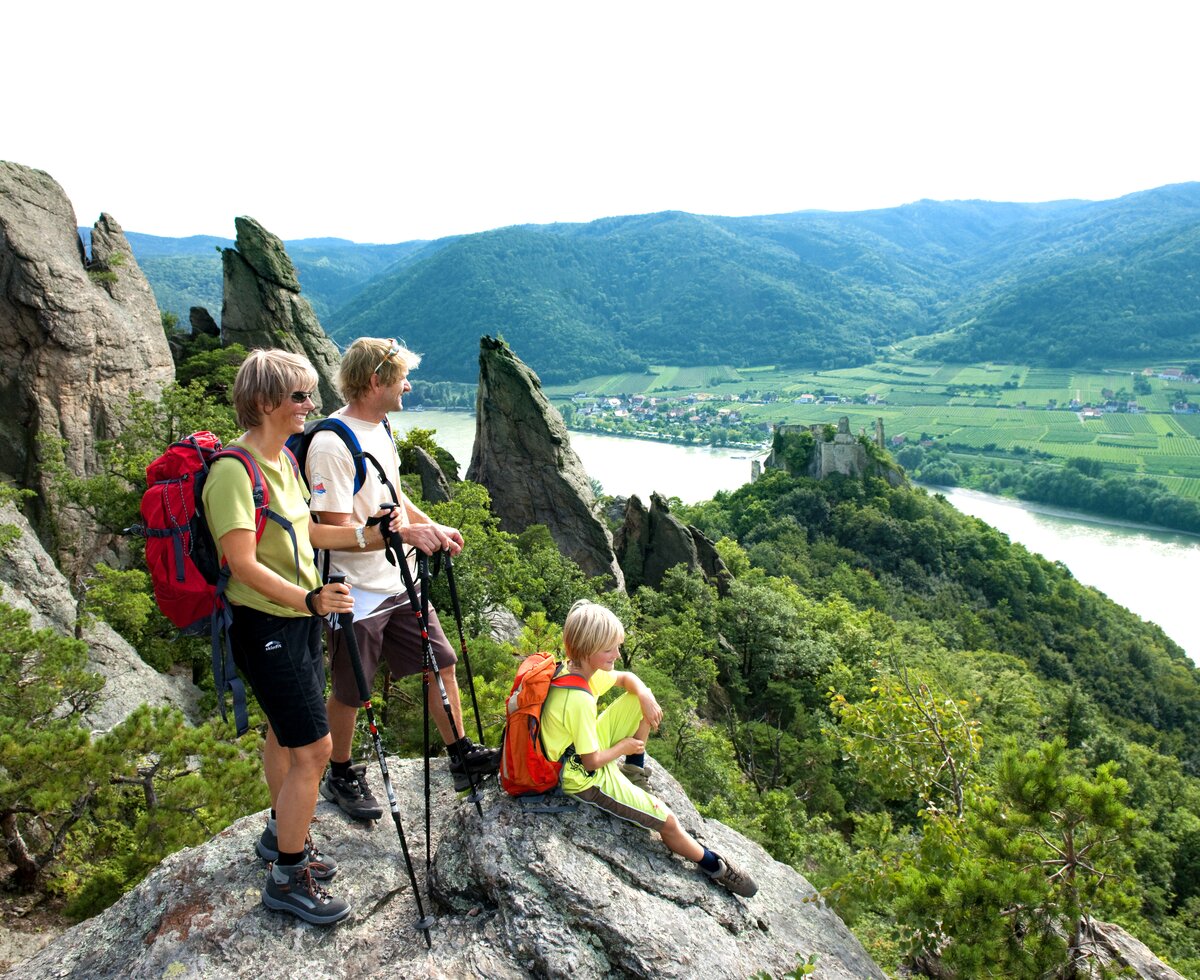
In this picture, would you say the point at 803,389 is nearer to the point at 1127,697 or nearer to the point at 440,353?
the point at 440,353

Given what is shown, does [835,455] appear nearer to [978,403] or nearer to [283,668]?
[283,668]

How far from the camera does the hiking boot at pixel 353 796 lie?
4.69 metres

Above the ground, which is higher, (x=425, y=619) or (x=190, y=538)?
(x=190, y=538)

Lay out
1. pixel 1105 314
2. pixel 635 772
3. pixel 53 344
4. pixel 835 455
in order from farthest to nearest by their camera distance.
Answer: pixel 1105 314 → pixel 835 455 → pixel 53 344 → pixel 635 772

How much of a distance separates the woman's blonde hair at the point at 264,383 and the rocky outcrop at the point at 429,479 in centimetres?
2058

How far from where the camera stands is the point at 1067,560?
71875 millimetres

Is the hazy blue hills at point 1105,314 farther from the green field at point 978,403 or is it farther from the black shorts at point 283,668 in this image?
the black shorts at point 283,668

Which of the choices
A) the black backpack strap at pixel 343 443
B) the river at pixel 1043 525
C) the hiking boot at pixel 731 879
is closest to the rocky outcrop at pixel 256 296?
the river at pixel 1043 525

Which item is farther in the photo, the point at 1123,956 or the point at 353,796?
the point at 1123,956

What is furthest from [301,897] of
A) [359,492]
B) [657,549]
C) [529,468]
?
[657,549]

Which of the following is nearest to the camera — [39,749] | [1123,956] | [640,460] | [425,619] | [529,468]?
[425,619]

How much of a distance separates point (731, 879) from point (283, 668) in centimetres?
298

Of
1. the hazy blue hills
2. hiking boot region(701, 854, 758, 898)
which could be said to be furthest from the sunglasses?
the hazy blue hills

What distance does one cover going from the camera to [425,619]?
4.50 m
